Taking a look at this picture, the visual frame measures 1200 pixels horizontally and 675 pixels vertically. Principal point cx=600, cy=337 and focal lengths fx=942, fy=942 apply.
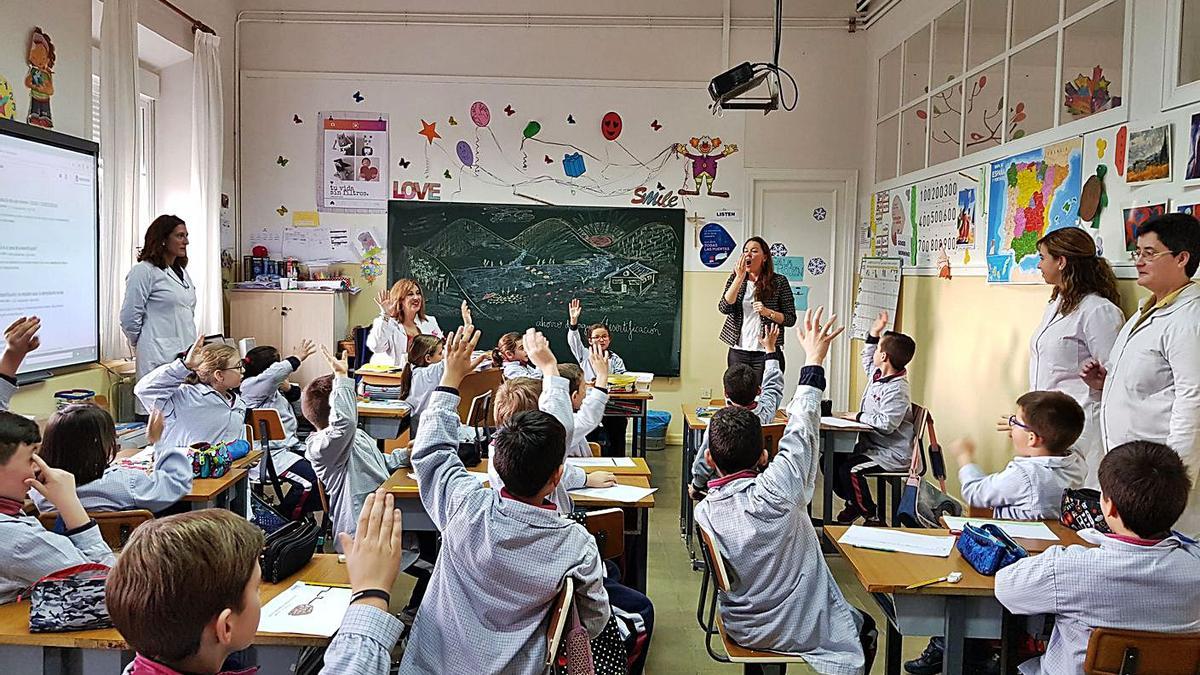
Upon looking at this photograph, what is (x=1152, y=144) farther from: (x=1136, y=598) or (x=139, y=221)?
(x=139, y=221)

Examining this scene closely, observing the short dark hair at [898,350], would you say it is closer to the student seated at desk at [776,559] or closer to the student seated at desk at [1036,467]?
the student seated at desk at [1036,467]

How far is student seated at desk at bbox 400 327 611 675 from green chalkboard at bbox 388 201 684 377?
583 cm

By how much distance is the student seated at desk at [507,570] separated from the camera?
210cm

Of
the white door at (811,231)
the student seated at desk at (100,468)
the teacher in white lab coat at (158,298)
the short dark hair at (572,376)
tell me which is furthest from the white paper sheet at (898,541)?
the white door at (811,231)

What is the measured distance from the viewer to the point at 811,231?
26.2 ft

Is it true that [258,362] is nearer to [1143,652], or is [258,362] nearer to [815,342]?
[815,342]

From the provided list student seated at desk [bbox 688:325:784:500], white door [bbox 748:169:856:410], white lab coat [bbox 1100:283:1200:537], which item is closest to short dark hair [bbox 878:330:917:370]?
student seated at desk [bbox 688:325:784:500]

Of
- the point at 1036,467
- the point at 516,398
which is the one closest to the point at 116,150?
the point at 516,398

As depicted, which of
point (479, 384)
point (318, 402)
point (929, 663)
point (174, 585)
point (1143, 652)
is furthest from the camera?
point (479, 384)

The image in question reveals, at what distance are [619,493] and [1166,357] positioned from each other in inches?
73.6

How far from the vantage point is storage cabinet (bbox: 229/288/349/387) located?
7539 mm

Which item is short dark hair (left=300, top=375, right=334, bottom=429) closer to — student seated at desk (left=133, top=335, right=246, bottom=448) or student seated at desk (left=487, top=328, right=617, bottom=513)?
student seated at desk (left=133, top=335, right=246, bottom=448)

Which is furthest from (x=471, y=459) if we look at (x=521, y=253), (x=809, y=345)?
(x=521, y=253)

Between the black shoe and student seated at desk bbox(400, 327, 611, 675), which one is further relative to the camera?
the black shoe
